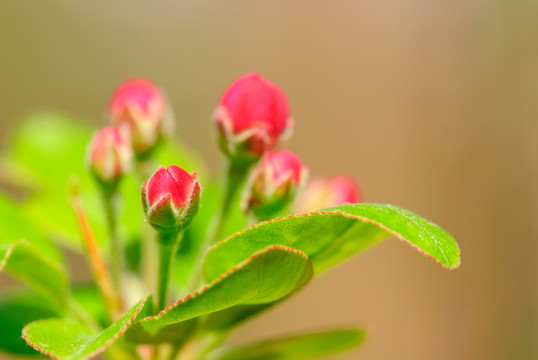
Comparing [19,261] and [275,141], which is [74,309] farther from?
[275,141]

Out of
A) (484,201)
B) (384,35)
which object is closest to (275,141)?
(484,201)

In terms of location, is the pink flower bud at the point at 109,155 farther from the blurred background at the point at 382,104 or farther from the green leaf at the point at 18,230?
the blurred background at the point at 382,104

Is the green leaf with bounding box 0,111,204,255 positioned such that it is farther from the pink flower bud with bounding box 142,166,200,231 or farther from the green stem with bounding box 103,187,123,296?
the pink flower bud with bounding box 142,166,200,231

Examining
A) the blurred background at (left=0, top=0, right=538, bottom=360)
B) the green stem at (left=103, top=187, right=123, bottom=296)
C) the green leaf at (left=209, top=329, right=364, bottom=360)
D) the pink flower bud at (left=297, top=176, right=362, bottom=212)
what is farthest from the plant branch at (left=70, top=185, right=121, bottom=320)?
the blurred background at (left=0, top=0, right=538, bottom=360)

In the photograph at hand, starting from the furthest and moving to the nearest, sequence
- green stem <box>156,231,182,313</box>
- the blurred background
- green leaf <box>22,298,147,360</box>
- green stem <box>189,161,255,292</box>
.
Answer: the blurred background → green stem <box>189,161,255,292</box> → green stem <box>156,231,182,313</box> → green leaf <box>22,298,147,360</box>

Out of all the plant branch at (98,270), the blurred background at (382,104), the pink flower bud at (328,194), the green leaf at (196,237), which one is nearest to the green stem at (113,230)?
the plant branch at (98,270)

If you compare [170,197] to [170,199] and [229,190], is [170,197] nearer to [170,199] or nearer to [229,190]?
[170,199]

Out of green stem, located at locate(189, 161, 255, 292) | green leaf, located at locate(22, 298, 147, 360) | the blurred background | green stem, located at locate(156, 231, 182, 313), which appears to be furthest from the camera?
the blurred background
